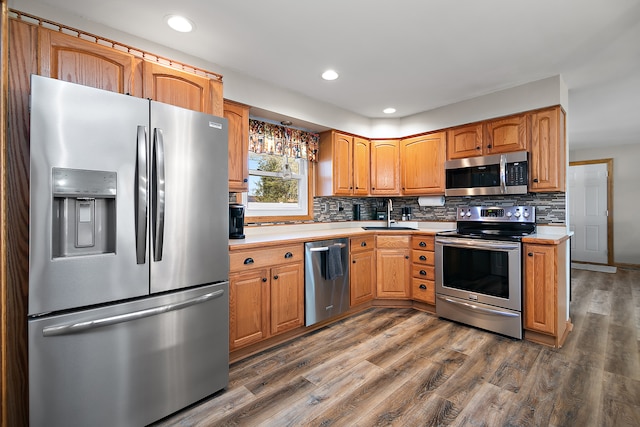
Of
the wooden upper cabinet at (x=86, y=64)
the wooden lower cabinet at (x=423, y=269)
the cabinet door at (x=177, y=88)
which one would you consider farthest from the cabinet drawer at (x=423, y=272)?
the wooden upper cabinet at (x=86, y=64)

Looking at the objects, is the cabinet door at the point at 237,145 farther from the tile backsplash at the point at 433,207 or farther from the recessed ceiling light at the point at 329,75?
the recessed ceiling light at the point at 329,75

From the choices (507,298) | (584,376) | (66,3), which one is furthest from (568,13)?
(66,3)

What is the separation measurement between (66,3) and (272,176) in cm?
209

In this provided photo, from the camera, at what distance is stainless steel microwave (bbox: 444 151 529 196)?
3.03m

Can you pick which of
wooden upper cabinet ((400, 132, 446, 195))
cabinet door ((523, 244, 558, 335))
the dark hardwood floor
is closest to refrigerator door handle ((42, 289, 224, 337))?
the dark hardwood floor

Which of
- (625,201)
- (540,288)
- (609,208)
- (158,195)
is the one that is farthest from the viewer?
(609,208)

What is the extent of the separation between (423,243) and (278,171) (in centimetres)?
186

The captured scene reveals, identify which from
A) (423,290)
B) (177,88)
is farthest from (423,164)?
(177,88)

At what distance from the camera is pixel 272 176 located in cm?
347

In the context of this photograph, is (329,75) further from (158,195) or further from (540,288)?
(540,288)

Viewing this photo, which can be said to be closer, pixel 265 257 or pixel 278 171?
pixel 265 257

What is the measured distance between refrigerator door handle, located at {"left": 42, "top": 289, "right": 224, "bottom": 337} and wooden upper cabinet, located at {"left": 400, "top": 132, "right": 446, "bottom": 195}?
114 inches

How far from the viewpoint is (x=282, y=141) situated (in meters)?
3.45

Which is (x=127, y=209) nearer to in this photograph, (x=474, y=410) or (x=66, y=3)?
(x=66, y=3)
